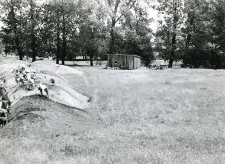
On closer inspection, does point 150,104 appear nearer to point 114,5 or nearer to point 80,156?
point 80,156

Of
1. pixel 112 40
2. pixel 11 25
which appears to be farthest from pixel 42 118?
pixel 11 25

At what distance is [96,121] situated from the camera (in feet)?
43.8

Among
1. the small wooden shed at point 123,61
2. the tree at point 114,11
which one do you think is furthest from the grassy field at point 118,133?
the tree at point 114,11

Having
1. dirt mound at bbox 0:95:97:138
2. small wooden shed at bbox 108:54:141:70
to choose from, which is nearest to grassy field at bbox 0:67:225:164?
dirt mound at bbox 0:95:97:138

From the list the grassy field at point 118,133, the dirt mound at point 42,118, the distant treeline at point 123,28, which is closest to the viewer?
the grassy field at point 118,133

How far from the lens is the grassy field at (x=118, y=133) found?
841 centimetres

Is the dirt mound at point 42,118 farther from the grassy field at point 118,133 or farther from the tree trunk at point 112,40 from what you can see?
the tree trunk at point 112,40

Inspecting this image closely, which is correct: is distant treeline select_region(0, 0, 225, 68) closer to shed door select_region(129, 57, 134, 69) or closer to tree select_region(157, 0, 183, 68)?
tree select_region(157, 0, 183, 68)

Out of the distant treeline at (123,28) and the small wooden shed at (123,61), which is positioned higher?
the distant treeline at (123,28)

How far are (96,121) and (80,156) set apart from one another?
467cm

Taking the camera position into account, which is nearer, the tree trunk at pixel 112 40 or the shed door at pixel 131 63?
the shed door at pixel 131 63

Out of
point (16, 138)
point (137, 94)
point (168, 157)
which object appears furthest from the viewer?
point (137, 94)

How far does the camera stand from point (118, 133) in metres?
11.1

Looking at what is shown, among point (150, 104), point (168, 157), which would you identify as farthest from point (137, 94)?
point (168, 157)
